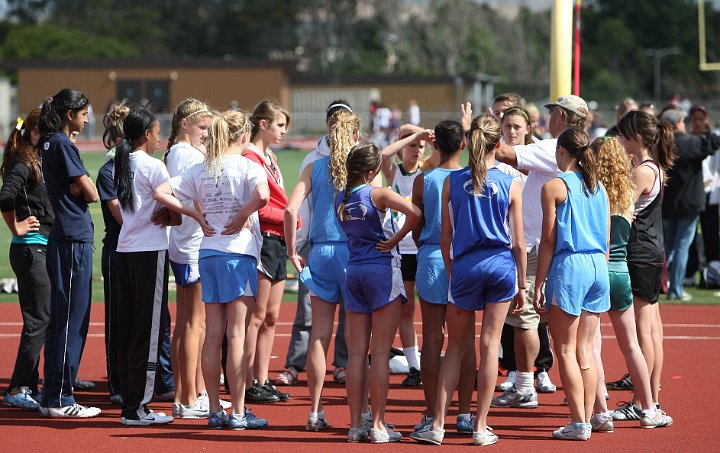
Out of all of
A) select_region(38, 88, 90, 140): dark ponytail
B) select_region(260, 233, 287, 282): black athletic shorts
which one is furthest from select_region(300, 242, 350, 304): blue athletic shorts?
select_region(38, 88, 90, 140): dark ponytail

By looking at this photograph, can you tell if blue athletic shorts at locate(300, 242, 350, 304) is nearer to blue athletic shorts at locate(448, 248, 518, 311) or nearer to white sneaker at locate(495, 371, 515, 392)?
blue athletic shorts at locate(448, 248, 518, 311)

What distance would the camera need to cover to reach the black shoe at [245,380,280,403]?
8.40 m

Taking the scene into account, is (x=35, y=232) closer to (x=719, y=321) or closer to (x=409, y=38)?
(x=719, y=321)

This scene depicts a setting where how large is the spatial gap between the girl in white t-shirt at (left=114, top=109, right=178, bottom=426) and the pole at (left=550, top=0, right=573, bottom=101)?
423cm

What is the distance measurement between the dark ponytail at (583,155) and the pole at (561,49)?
10.2 feet

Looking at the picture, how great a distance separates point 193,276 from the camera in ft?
25.7

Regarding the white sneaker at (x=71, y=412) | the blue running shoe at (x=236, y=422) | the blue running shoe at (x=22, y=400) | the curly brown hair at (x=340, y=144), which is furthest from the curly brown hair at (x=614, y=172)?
the blue running shoe at (x=22, y=400)

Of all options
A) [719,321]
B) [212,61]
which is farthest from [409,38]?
[719,321]

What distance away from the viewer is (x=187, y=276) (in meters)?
7.84

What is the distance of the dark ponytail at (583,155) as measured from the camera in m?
7.02

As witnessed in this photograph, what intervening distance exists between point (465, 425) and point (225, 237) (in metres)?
2.03

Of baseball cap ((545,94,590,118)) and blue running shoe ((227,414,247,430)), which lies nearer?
blue running shoe ((227,414,247,430))

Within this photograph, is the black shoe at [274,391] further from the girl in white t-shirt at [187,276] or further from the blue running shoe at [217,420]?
the blue running shoe at [217,420]

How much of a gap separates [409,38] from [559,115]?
269ft
